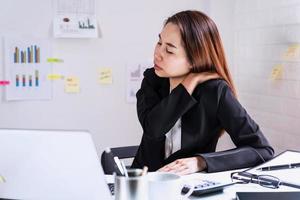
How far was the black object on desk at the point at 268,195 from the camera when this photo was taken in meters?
1.23

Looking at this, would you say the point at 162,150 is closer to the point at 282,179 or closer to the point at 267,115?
the point at 282,179

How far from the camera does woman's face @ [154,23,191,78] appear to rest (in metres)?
1.76

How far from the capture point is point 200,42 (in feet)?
5.73

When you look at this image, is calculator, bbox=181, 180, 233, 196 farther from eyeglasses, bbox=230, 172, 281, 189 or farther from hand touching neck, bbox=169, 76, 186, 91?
hand touching neck, bbox=169, 76, 186, 91

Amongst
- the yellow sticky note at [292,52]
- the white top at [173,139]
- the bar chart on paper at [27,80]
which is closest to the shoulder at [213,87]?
the white top at [173,139]

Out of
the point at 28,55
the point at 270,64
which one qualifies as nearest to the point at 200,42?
the point at 270,64

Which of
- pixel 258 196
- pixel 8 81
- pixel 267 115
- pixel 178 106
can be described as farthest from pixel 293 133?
pixel 8 81

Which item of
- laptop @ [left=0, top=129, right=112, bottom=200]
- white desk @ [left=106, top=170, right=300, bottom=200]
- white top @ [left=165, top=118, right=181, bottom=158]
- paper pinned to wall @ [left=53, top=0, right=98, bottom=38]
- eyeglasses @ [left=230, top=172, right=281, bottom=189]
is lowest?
white desk @ [left=106, top=170, right=300, bottom=200]

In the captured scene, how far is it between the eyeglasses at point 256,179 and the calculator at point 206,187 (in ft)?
0.31

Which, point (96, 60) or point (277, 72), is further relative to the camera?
point (96, 60)

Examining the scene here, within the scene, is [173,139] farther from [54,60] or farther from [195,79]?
[54,60]

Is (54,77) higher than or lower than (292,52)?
lower

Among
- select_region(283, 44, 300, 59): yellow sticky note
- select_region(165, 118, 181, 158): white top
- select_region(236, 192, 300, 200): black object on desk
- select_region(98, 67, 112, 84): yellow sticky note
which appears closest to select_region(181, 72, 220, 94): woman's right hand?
select_region(165, 118, 181, 158): white top

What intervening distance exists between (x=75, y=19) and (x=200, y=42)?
58.6 inches
